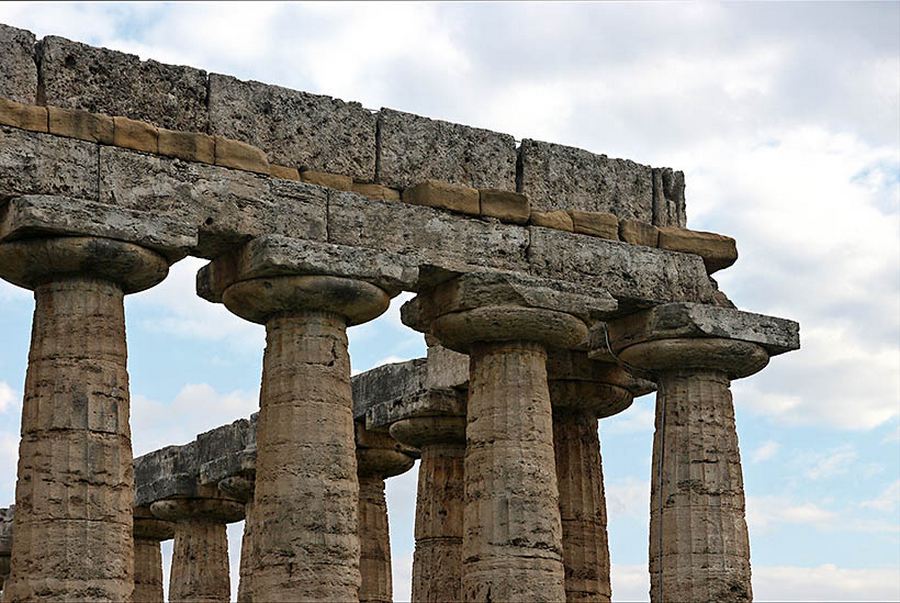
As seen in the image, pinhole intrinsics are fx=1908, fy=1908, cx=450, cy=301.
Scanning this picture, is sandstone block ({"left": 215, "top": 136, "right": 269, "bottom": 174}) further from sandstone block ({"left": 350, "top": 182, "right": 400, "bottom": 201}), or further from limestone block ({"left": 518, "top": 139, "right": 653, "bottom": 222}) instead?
limestone block ({"left": 518, "top": 139, "right": 653, "bottom": 222})

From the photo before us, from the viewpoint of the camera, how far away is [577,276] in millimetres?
29547

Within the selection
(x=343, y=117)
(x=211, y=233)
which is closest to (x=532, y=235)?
(x=343, y=117)

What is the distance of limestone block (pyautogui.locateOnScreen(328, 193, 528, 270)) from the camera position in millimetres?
27594

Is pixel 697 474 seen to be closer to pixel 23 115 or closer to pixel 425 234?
pixel 425 234

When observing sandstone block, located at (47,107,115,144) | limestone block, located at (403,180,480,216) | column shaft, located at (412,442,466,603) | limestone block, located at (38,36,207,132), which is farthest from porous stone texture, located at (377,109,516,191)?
column shaft, located at (412,442,466,603)

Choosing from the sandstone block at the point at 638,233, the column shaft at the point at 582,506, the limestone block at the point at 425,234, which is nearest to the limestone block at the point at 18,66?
the limestone block at the point at 425,234

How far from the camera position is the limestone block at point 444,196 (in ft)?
93.4

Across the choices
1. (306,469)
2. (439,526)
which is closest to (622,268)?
(306,469)

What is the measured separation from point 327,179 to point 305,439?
154 inches

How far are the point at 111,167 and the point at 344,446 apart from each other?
16.6ft

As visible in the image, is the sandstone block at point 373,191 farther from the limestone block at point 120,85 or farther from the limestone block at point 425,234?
the limestone block at point 120,85

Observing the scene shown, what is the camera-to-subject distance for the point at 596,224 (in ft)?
98.7

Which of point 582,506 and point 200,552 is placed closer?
point 582,506

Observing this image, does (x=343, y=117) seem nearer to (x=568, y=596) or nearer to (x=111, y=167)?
(x=111, y=167)
